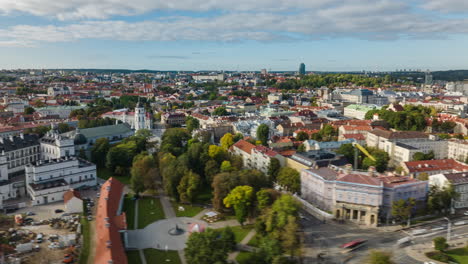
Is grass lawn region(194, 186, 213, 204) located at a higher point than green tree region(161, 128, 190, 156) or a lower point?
lower

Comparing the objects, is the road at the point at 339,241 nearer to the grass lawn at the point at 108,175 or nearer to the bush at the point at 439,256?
the bush at the point at 439,256

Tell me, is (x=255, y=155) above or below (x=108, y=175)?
above

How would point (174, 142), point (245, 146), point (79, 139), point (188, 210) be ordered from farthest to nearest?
point (174, 142) < point (79, 139) < point (245, 146) < point (188, 210)

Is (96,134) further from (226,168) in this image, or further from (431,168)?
(431,168)

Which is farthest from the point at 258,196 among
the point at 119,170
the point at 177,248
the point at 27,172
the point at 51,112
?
the point at 51,112

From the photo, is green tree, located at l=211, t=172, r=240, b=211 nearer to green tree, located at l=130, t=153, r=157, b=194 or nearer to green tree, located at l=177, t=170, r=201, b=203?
green tree, located at l=177, t=170, r=201, b=203

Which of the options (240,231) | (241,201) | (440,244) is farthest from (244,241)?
(440,244)

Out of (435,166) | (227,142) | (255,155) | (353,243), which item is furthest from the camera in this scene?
(227,142)

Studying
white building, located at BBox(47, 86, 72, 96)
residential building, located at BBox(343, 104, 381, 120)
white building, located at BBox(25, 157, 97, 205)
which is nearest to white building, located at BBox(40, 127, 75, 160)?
white building, located at BBox(25, 157, 97, 205)
